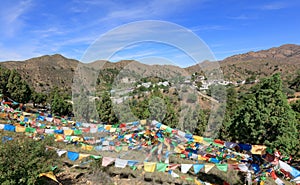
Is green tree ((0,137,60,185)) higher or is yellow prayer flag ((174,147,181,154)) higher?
green tree ((0,137,60,185))

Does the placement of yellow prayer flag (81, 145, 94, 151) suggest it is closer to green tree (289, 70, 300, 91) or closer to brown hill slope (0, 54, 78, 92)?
green tree (289, 70, 300, 91)

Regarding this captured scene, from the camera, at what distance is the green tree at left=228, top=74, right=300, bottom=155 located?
37.8ft

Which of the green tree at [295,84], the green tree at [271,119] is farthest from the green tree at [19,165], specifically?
the green tree at [295,84]

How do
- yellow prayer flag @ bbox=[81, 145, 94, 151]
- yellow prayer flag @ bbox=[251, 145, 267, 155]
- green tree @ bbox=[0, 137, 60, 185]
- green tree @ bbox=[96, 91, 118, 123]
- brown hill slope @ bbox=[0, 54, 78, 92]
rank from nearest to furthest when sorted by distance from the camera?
green tree @ bbox=[0, 137, 60, 185], yellow prayer flag @ bbox=[251, 145, 267, 155], yellow prayer flag @ bbox=[81, 145, 94, 151], green tree @ bbox=[96, 91, 118, 123], brown hill slope @ bbox=[0, 54, 78, 92]

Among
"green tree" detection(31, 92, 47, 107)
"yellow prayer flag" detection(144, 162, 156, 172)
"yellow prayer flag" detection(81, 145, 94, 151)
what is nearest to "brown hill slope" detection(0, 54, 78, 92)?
"green tree" detection(31, 92, 47, 107)

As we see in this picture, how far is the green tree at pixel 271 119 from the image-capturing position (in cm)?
1153

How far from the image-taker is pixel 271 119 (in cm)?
1151

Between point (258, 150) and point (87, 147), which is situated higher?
point (258, 150)

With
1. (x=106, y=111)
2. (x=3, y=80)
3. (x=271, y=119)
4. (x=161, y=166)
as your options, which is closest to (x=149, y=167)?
(x=161, y=166)

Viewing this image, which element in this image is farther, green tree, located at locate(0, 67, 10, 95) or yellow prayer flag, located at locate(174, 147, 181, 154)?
green tree, located at locate(0, 67, 10, 95)

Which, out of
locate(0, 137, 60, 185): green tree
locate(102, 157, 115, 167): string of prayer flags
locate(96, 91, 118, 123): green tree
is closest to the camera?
locate(0, 137, 60, 185): green tree

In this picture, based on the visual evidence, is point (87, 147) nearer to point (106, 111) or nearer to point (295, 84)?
point (106, 111)

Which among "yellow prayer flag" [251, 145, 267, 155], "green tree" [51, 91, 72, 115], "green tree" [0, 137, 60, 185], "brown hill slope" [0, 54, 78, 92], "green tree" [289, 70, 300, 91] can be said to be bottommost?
"green tree" [51, 91, 72, 115]

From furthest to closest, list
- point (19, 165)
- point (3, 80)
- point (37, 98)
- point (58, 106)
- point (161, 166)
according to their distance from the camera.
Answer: point (37, 98), point (58, 106), point (3, 80), point (161, 166), point (19, 165)
